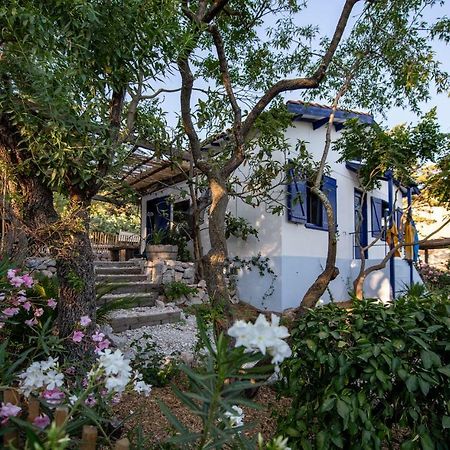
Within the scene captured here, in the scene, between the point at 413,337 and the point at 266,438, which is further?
the point at 266,438

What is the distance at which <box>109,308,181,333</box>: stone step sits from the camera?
17.6 ft

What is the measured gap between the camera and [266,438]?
9.09ft

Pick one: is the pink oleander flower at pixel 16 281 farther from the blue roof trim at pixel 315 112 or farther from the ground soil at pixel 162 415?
the blue roof trim at pixel 315 112

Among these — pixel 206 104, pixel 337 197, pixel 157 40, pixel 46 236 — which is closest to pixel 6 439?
pixel 46 236

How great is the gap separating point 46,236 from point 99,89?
4.12ft

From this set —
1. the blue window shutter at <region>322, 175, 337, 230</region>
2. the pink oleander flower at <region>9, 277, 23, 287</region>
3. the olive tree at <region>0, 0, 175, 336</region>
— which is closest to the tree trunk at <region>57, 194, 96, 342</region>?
the olive tree at <region>0, 0, 175, 336</region>

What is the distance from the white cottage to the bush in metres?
4.93

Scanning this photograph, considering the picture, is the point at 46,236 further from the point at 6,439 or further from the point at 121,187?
the point at 6,439

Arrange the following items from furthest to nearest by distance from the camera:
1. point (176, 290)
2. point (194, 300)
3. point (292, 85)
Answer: point (194, 300) → point (176, 290) → point (292, 85)

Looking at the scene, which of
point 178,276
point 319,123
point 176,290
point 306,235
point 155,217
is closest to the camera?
point 176,290

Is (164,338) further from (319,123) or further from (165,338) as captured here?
(319,123)

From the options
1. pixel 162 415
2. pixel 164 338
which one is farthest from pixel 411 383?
pixel 164 338

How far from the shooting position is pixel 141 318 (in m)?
5.70

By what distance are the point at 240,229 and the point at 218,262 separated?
4.91 meters
